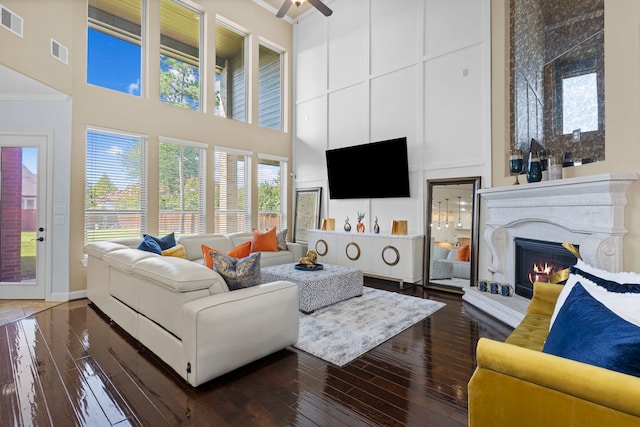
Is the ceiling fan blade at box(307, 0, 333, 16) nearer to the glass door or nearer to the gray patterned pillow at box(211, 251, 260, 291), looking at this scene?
the gray patterned pillow at box(211, 251, 260, 291)

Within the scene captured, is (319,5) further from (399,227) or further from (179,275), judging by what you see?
(179,275)

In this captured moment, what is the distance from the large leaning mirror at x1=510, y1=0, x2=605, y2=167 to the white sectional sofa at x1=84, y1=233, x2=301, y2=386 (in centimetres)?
326

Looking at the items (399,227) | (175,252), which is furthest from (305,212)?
(175,252)

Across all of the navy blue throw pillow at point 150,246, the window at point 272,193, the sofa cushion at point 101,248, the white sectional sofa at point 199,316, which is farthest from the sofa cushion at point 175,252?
the window at point 272,193

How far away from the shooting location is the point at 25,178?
14.3 ft

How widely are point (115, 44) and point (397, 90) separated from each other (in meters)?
4.71

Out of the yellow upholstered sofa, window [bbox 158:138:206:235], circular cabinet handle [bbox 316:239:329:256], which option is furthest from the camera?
circular cabinet handle [bbox 316:239:329:256]

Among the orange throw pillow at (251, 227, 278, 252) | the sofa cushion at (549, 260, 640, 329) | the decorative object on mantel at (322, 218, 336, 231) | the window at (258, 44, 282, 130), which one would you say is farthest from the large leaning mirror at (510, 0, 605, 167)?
the window at (258, 44, 282, 130)

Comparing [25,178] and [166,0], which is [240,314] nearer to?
[25,178]

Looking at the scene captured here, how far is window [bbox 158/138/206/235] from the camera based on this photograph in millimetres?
5516

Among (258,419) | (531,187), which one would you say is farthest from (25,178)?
(531,187)

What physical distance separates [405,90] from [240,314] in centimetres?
477

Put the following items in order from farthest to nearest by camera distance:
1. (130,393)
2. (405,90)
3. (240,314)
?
1. (405,90)
2. (240,314)
3. (130,393)

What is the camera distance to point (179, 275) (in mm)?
2291
